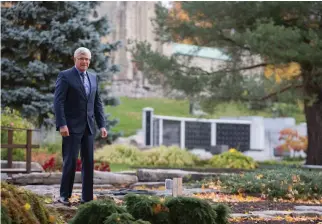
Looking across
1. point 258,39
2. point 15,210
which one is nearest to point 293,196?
point 15,210

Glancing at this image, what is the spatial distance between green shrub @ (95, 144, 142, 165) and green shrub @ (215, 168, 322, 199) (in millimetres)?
12080

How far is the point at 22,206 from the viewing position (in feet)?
17.3

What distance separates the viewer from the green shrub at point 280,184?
11812 mm

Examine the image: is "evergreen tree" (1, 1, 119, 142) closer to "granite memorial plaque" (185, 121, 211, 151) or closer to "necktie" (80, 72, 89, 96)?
"granite memorial plaque" (185, 121, 211, 151)

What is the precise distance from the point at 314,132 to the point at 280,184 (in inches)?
524

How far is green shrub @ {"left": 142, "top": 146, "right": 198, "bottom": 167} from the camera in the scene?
24.7 m

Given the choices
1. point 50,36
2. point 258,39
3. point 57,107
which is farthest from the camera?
point 50,36

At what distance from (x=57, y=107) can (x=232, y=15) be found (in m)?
16.1

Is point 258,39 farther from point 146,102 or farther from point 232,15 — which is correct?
point 146,102

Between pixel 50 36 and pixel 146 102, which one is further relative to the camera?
pixel 146 102

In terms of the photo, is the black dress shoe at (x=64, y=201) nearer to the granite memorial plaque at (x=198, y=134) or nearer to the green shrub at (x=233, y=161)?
the green shrub at (x=233, y=161)

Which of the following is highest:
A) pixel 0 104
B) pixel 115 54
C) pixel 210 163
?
pixel 115 54

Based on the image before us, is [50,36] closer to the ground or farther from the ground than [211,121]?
farther from the ground

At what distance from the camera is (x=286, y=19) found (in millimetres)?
23938
